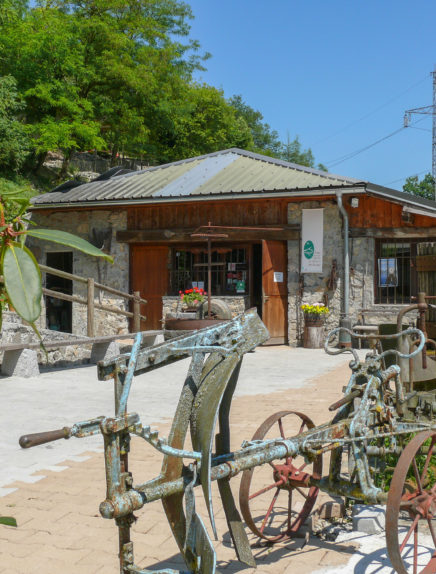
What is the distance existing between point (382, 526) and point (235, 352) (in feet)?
5.98

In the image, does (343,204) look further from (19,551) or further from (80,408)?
(19,551)

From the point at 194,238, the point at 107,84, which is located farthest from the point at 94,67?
the point at 194,238

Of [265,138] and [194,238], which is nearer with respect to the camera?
[194,238]

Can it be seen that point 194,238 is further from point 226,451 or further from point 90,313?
point 226,451

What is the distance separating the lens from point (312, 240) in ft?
44.8

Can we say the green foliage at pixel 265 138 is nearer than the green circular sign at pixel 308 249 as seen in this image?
No

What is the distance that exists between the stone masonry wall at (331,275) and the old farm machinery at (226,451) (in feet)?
32.9

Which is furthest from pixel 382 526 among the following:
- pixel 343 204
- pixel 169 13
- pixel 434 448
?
pixel 169 13

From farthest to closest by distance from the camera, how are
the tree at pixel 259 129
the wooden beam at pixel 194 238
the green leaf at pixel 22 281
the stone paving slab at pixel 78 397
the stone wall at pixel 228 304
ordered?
the tree at pixel 259 129 < the stone wall at pixel 228 304 < the wooden beam at pixel 194 238 < the stone paving slab at pixel 78 397 < the green leaf at pixel 22 281

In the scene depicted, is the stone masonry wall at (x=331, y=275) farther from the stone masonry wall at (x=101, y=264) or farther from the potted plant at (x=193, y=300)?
the stone masonry wall at (x=101, y=264)

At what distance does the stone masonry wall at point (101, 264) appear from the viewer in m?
15.4

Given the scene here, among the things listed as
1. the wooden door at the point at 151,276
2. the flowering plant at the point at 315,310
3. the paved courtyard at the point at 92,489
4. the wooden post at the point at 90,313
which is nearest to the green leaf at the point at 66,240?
the paved courtyard at the point at 92,489

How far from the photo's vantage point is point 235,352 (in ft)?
7.89

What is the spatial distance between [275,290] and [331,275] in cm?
129
